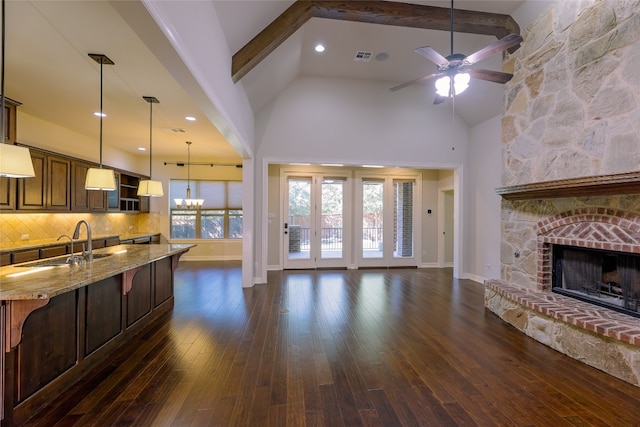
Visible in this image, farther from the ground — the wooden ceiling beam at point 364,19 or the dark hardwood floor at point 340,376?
the wooden ceiling beam at point 364,19

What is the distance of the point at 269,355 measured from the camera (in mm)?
2697

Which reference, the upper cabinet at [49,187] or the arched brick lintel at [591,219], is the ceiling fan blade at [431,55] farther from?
the upper cabinet at [49,187]

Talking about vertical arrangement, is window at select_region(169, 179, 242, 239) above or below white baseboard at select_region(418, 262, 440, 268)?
above

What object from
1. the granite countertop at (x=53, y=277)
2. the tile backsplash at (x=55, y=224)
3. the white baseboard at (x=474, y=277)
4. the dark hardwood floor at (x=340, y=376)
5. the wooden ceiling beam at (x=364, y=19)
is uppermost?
the wooden ceiling beam at (x=364, y=19)

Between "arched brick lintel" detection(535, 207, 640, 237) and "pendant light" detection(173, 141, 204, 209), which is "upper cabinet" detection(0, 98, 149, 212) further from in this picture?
"arched brick lintel" detection(535, 207, 640, 237)

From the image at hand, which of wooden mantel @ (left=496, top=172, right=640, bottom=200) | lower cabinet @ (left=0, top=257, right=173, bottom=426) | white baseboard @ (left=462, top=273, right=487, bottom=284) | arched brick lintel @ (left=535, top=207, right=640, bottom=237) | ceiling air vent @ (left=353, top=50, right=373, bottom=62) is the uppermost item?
ceiling air vent @ (left=353, top=50, right=373, bottom=62)

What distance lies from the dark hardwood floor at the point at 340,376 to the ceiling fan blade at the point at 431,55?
287 cm

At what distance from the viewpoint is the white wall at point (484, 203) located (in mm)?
5230

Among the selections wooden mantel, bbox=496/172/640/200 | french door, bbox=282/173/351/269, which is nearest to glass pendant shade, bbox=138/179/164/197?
french door, bbox=282/173/351/269

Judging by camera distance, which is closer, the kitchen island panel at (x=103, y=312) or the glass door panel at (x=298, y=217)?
the kitchen island panel at (x=103, y=312)

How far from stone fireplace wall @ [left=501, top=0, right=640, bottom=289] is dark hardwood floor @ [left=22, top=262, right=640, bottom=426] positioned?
1.50 meters

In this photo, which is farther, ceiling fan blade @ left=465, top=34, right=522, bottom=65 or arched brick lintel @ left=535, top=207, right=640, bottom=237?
arched brick lintel @ left=535, top=207, right=640, bottom=237

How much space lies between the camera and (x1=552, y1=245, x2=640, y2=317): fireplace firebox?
2.72 meters

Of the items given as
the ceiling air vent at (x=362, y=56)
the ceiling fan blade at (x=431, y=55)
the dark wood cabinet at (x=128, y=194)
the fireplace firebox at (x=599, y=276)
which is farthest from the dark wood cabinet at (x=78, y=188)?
the fireplace firebox at (x=599, y=276)
